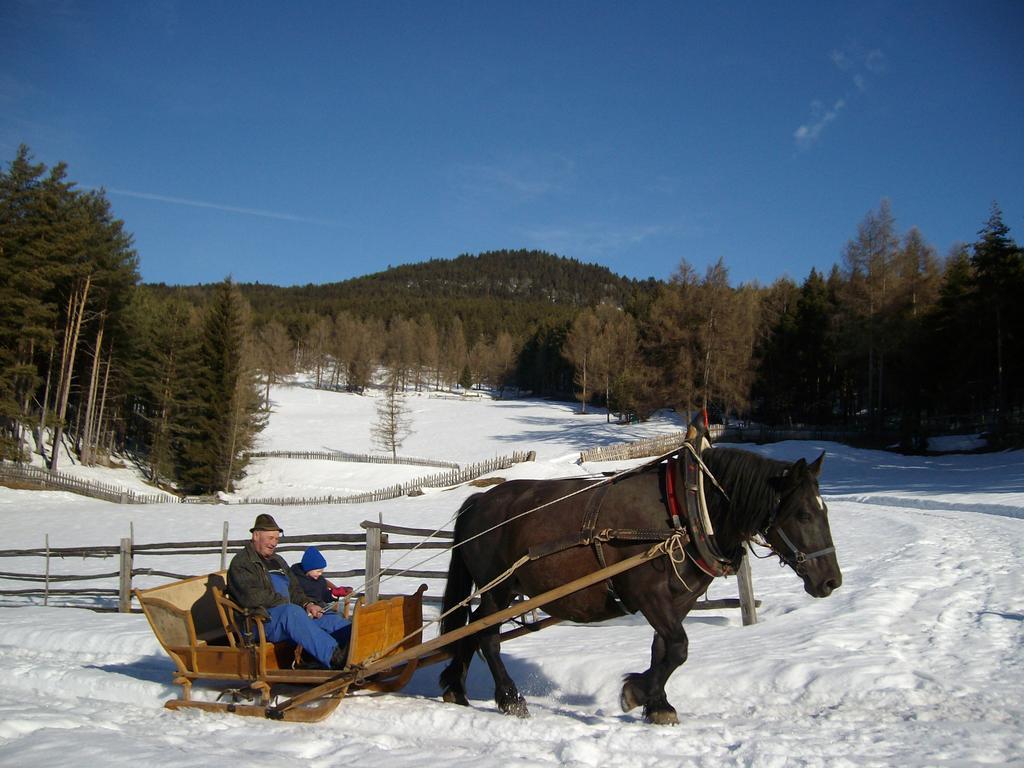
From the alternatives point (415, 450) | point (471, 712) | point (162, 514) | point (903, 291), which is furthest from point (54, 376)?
point (903, 291)

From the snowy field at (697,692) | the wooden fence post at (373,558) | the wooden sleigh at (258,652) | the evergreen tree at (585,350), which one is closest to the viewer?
the snowy field at (697,692)

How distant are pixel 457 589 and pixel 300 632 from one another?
138 centimetres

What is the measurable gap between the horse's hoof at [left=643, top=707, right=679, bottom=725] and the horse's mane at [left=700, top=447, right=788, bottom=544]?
1.21 metres

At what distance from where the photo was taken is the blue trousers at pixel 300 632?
5.50 metres

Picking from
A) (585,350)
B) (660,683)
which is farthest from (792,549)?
A: (585,350)

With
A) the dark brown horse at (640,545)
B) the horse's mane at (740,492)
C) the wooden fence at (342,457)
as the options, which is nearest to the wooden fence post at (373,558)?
the dark brown horse at (640,545)

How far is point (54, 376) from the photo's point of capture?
40.5 m

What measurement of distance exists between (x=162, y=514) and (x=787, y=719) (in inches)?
1088

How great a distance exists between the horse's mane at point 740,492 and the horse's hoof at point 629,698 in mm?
1195

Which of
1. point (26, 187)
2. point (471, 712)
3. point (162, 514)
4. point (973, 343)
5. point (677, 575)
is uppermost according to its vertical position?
point (26, 187)

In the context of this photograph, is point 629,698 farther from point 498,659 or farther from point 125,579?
point 125,579

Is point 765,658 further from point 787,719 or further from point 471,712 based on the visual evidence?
point 471,712

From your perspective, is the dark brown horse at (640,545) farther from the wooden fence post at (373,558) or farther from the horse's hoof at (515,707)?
the wooden fence post at (373,558)

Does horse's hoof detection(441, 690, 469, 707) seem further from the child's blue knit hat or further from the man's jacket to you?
the child's blue knit hat
